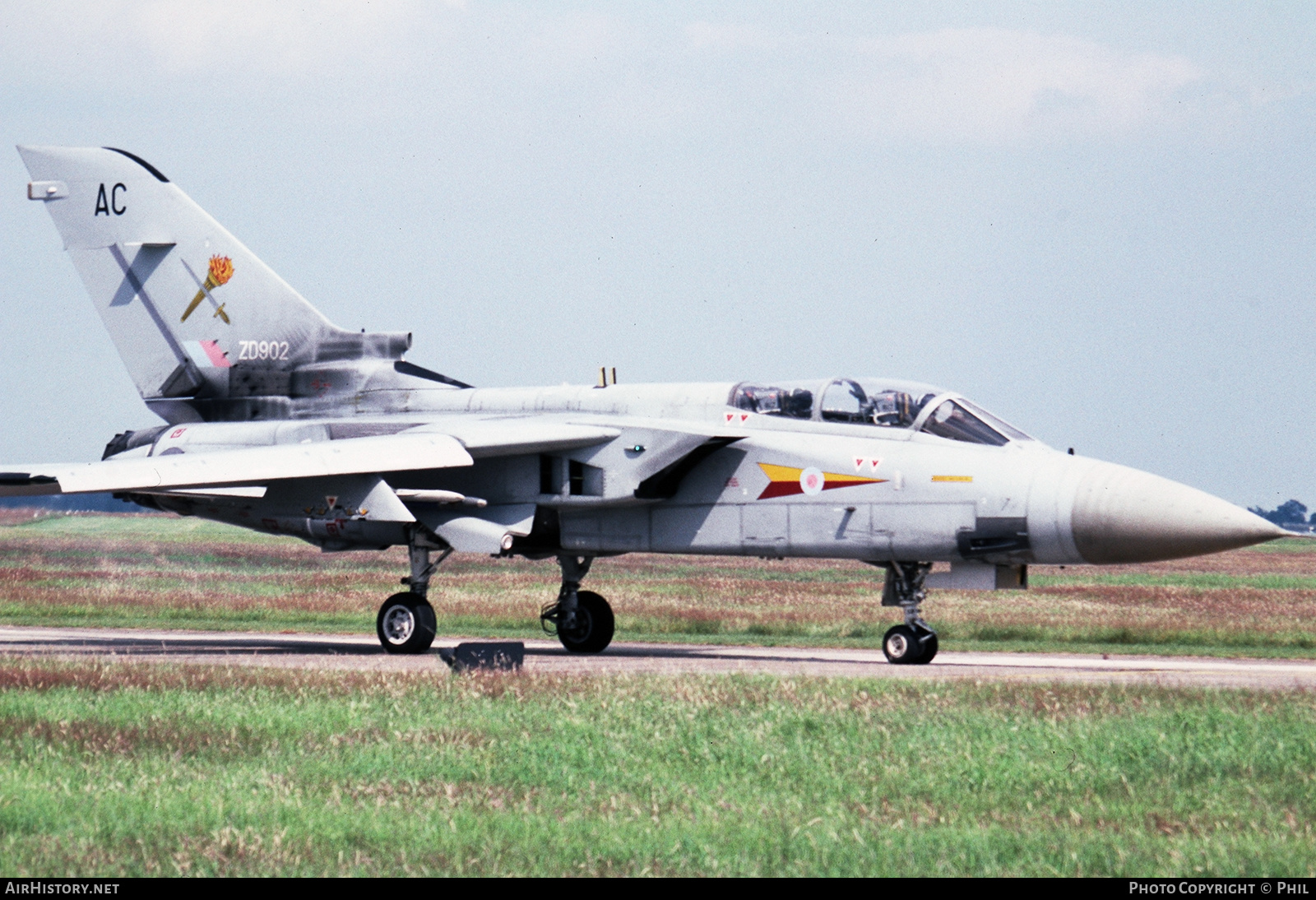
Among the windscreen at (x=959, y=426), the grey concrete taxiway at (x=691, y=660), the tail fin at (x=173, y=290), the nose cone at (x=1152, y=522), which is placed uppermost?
the tail fin at (x=173, y=290)

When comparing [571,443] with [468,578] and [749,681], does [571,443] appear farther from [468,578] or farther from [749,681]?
[468,578]

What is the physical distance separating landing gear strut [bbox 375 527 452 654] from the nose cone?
8.06 metres

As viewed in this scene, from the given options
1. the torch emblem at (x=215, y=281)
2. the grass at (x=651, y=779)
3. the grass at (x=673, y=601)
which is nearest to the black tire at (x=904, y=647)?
the grass at (x=651, y=779)

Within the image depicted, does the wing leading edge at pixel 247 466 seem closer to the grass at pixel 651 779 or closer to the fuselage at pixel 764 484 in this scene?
the fuselage at pixel 764 484

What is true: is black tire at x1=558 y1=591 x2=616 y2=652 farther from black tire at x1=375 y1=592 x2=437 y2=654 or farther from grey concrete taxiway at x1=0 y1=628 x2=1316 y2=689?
black tire at x1=375 y1=592 x2=437 y2=654

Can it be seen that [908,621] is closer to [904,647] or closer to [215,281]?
[904,647]

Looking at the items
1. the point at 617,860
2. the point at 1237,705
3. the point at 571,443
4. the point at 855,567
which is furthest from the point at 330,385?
the point at 855,567

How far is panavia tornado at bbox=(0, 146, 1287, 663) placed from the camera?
58.2 ft

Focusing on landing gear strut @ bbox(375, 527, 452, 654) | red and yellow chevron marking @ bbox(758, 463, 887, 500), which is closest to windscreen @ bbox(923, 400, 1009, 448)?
red and yellow chevron marking @ bbox(758, 463, 887, 500)

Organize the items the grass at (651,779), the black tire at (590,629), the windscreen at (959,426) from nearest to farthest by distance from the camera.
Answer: the grass at (651,779) → the windscreen at (959,426) → the black tire at (590,629)

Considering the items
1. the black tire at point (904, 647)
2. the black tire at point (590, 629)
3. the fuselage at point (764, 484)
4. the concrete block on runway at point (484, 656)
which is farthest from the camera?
the black tire at point (590, 629)

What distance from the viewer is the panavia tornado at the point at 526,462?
17.7 meters

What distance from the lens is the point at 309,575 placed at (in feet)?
141

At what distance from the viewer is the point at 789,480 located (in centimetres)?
1900
